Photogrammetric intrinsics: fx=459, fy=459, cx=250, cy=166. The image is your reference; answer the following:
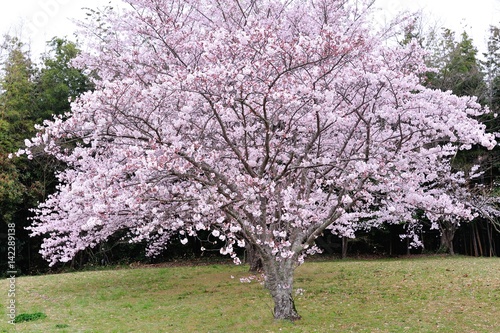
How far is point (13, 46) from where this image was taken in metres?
19.7

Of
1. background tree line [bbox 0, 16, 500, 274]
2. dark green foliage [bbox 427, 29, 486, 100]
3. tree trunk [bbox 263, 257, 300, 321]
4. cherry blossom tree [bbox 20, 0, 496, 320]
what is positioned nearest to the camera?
cherry blossom tree [bbox 20, 0, 496, 320]

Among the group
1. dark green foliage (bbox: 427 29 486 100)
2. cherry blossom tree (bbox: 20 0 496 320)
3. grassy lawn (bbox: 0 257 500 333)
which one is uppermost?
dark green foliage (bbox: 427 29 486 100)

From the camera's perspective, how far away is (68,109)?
1905 cm

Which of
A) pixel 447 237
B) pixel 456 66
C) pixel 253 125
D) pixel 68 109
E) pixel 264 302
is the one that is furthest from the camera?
pixel 456 66

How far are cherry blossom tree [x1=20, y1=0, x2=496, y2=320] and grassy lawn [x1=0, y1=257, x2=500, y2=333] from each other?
1.12 m

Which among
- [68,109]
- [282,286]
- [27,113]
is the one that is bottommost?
[282,286]

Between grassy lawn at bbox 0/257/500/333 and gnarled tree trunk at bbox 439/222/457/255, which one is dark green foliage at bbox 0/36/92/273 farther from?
gnarled tree trunk at bbox 439/222/457/255

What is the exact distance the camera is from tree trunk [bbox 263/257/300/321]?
275 inches

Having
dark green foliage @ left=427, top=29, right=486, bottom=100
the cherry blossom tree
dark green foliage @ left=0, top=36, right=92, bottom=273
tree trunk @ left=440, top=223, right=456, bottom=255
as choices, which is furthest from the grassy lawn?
dark green foliage @ left=427, top=29, right=486, bottom=100

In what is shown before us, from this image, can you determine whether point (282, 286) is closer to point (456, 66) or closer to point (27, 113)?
point (27, 113)

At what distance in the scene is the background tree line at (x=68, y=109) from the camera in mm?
17938

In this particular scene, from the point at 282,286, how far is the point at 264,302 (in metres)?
2.03

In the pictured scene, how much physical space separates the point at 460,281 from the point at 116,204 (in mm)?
8270

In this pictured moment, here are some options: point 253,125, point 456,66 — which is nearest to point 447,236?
point 456,66
